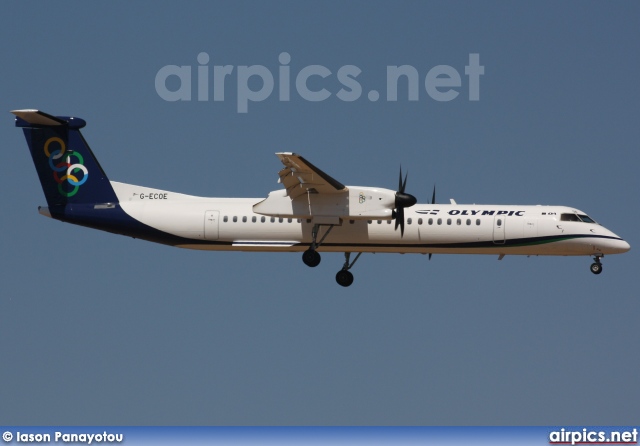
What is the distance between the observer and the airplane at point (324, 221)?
1758 inches

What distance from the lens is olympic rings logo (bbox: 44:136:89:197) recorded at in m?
47.6

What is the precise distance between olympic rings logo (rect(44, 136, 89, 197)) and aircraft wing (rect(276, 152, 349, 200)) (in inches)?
316

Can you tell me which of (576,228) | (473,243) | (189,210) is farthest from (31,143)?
(576,228)

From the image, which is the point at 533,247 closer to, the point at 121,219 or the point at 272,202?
the point at 272,202

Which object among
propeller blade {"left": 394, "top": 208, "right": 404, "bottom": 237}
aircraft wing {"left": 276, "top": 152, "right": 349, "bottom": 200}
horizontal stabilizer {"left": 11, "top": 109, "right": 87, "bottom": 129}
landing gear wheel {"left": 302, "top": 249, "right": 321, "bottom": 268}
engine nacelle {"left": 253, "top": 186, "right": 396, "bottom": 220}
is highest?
horizontal stabilizer {"left": 11, "top": 109, "right": 87, "bottom": 129}

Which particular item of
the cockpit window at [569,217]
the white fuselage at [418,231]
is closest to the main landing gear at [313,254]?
the white fuselage at [418,231]

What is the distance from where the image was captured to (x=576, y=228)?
4584 centimetres

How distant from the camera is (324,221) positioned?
44812 mm

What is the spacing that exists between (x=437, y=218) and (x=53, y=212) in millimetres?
13382

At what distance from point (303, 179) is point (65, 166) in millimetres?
9379

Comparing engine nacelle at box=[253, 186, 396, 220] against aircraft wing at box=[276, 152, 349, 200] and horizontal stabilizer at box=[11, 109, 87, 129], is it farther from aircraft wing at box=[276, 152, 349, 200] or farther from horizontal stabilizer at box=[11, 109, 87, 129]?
horizontal stabilizer at box=[11, 109, 87, 129]

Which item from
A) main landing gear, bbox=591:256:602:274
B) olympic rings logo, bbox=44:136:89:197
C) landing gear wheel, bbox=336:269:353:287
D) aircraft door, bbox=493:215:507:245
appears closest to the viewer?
aircraft door, bbox=493:215:507:245

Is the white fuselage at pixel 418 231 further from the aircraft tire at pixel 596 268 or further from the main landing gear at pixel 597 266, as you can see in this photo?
the aircraft tire at pixel 596 268

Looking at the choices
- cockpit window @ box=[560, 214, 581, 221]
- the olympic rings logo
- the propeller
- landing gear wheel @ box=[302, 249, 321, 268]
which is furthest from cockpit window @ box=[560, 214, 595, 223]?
the olympic rings logo
